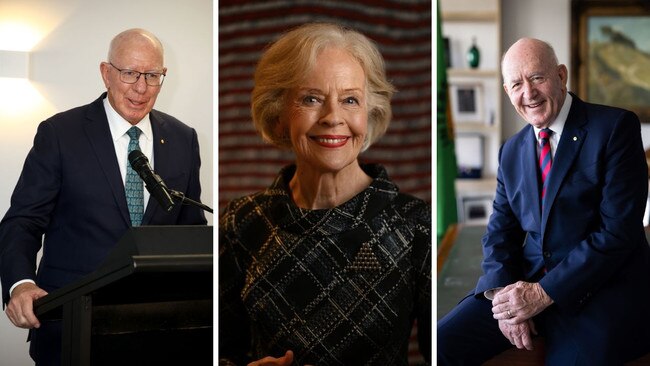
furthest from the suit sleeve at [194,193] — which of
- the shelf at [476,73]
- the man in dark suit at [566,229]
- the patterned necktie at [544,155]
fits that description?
the patterned necktie at [544,155]

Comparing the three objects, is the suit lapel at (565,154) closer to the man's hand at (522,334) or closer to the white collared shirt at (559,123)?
the white collared shirt at (559,123)

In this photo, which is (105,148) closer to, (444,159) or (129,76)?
(129,76)

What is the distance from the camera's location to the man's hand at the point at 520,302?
2.50 meters

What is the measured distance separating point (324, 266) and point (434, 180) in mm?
390

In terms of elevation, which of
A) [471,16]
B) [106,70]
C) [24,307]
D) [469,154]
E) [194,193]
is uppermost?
[471,16]

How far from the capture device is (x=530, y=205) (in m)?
2.50

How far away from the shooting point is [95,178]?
319cm

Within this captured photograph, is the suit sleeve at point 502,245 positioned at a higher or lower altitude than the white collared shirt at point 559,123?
lower

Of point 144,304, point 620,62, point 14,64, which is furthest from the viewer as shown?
point 14,64

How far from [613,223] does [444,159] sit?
100 centimetres

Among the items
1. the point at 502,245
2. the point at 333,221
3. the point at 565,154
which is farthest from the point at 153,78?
the point at 565,154

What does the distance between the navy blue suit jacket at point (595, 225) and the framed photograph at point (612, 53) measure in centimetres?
10

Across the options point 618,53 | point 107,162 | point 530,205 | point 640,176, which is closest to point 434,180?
point 530,205

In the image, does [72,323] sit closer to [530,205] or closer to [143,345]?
[143,345]
